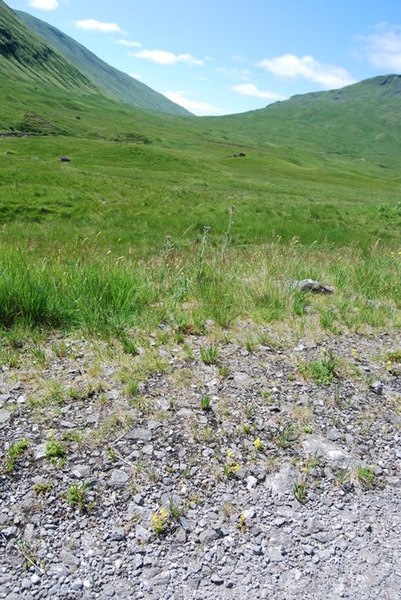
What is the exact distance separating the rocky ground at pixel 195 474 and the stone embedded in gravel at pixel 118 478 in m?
0.01

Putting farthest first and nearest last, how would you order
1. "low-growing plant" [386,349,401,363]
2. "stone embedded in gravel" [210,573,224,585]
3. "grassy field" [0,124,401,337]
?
"grassy field" [0,124,401,337], "low-growing plant" [386,349,401,363], "stone embedded in gravel" [210,573,224,585]

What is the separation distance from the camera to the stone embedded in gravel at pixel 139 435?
4684 mm

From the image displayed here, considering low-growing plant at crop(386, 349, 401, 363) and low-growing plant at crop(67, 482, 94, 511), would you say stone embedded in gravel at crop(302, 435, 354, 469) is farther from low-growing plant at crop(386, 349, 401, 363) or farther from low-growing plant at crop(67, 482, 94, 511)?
low-growing plant at crop(386, 349, 401, 363)

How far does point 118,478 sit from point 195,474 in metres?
0.76

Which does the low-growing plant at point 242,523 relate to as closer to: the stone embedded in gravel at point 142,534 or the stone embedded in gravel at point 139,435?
the stone embedded in gravel at point 142,534

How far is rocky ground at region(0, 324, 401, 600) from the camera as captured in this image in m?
3.41

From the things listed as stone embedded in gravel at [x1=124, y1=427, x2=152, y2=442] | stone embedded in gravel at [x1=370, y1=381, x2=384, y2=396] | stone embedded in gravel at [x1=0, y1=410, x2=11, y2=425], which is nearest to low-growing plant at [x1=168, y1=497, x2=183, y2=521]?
stone embedded in gravel at [x1=124, y1=427, x2=152, y2=442]

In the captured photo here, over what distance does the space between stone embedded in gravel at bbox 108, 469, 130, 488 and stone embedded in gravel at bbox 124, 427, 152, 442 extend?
1.51ft

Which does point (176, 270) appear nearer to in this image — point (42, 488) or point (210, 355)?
point (210, 355)

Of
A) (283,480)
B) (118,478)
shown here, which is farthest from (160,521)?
(283,480)

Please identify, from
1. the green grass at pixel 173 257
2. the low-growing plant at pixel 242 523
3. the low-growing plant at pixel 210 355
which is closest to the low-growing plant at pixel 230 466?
the low-growing plant at pixel 242 523

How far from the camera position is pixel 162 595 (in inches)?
128

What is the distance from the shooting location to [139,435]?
4.73 meters

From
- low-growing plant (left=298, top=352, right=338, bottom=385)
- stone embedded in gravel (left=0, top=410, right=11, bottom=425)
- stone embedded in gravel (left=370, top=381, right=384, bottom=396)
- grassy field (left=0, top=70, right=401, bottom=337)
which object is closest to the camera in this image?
stone embedded in gravel (left=0, top=410, right=11, bottom=425)
